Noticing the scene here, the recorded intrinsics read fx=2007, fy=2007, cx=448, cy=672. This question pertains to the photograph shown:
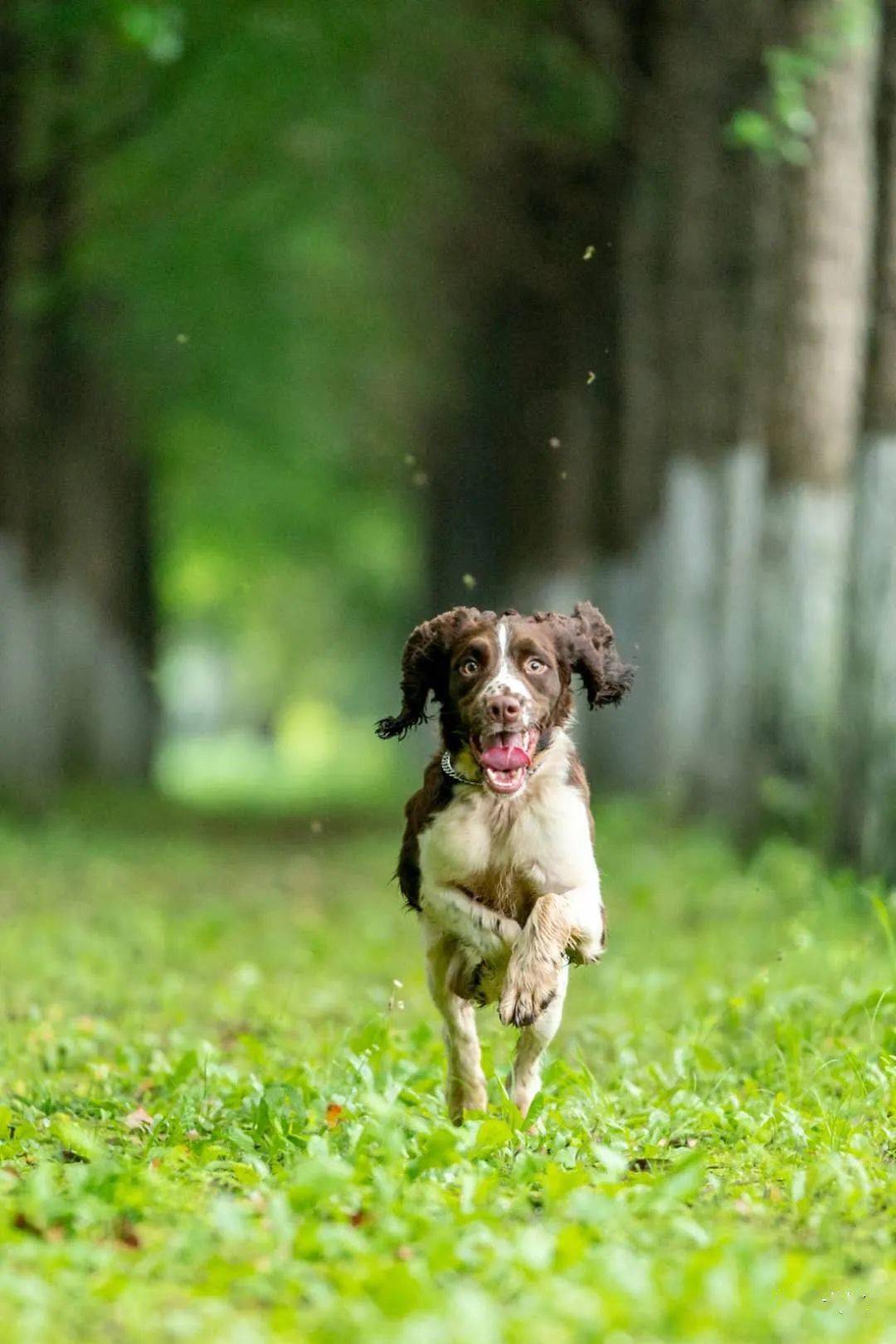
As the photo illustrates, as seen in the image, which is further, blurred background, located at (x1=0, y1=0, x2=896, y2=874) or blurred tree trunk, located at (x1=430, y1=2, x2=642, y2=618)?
blurred tree trunk, located at (x1=430, y1=2, x2=642, y2=618)

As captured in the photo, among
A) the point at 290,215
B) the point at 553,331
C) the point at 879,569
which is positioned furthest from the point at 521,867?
the point at 553,331

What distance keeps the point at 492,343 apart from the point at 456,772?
2454 cm

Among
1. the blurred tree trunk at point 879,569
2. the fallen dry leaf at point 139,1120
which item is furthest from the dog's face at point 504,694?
the blurred tree trunk at point 879,569

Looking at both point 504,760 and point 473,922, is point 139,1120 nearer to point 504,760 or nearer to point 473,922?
point 473,922

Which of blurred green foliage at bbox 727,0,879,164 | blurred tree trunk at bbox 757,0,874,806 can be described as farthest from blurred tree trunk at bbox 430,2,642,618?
blurred green foliage at bbox 727,0,879,164

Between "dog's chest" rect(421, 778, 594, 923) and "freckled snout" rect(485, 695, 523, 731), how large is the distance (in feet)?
1.06

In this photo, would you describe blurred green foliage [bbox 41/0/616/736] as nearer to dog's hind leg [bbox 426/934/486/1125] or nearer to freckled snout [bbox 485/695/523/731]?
dog's hind leg [bbox 426/934/486/1125]

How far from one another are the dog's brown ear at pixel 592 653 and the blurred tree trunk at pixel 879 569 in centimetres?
558

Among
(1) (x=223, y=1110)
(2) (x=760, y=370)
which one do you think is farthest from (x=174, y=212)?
(1) (x=223, y=1110)

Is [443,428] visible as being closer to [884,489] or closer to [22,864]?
[22,864]

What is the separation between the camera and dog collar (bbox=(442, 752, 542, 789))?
225 inches

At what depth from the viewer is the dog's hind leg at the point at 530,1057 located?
5.82 meters

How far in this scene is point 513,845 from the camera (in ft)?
18.8

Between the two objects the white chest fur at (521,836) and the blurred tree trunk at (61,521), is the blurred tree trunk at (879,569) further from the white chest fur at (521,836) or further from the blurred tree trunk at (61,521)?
the blurred tree trunk at (61,521)
